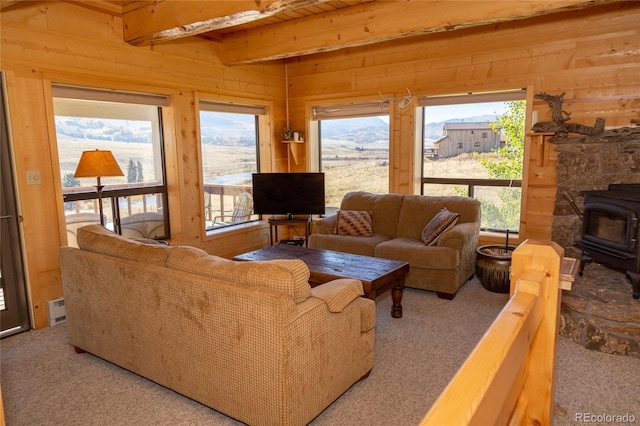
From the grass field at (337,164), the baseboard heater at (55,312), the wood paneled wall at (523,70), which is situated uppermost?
the wood paneled wall at (523,70)

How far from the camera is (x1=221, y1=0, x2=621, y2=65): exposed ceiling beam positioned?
3104 mm

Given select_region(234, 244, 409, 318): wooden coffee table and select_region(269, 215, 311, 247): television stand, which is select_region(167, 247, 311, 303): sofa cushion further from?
select_region(269, 215, 311, 247): television stand

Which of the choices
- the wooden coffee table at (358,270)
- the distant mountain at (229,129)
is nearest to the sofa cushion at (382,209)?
the distant mountain at (229,129)

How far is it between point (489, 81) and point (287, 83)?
8.90 ft

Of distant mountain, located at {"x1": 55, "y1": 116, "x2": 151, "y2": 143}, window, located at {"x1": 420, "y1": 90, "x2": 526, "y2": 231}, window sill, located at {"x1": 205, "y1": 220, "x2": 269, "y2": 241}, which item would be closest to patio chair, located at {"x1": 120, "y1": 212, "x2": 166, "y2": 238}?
window sill, located at {"x1": 205, "y1": 220, "x2": 269, "y2": 241}

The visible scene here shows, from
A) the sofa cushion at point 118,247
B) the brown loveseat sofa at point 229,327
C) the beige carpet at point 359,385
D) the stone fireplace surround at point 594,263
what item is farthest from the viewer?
the stone fireplace surround at point 594,263

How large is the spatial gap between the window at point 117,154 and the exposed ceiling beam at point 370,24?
1134 millimetres

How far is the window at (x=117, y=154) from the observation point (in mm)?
3832

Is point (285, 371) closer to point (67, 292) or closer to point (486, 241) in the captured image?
point (67, 292)

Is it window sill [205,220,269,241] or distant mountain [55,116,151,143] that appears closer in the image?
distant mountain [55,116,151,143]

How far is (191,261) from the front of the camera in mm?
2303

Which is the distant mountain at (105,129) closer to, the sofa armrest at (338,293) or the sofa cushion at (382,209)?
the sofa cushion at (382,209)

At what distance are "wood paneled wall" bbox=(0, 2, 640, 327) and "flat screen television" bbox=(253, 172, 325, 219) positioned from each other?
0.62 meters

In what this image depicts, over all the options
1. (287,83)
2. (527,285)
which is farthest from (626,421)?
(287,83)
